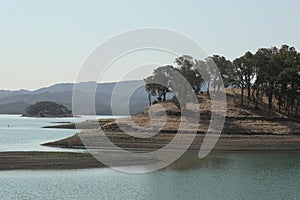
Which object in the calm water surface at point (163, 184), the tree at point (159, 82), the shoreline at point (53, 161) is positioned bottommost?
the calm water surface at point (163, 184)

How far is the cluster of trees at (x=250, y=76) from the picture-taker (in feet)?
359

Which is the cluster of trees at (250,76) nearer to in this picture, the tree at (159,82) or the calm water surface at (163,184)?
the tree at (159,82)

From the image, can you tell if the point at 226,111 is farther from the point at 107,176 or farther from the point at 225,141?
the point at 107,176

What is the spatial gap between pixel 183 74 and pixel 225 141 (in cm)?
3319

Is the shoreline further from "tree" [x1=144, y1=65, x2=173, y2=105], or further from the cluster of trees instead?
"tree" [x1=144, y1=65, x2=173, y2=105]

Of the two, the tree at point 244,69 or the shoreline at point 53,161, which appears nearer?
the shoreline at point 53,161

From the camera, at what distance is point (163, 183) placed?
4894cm

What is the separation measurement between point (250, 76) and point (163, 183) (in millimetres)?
70866

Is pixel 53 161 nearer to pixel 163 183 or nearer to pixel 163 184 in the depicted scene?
pixel 163 183

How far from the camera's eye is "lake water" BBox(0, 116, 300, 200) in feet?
138

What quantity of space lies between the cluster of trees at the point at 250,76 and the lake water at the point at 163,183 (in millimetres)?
49127

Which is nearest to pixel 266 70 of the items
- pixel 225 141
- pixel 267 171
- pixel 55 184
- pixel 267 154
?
pixel 225 141

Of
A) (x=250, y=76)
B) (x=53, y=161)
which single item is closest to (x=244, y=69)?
(x=250, y=76)

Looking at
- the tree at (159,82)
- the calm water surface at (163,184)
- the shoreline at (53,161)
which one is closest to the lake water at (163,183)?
the calm water surface at (163,184)
